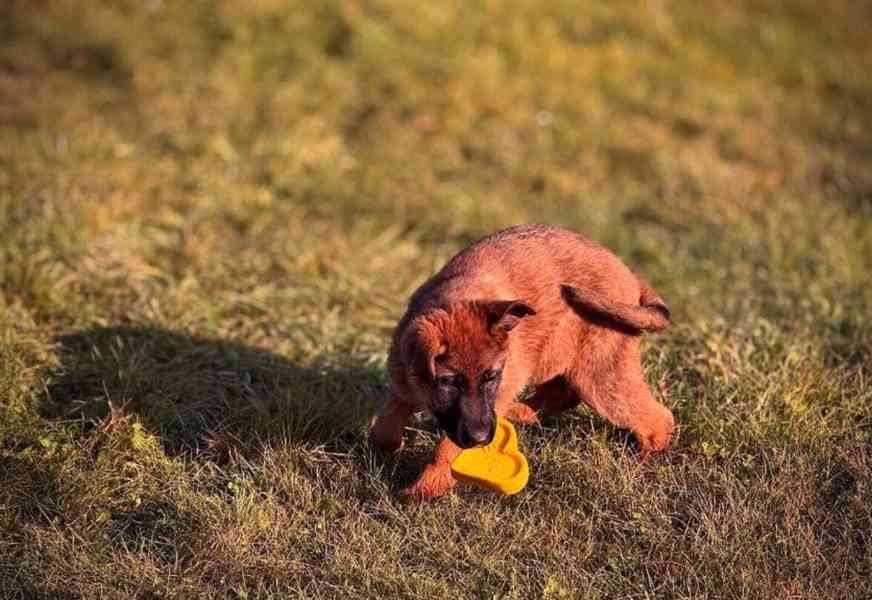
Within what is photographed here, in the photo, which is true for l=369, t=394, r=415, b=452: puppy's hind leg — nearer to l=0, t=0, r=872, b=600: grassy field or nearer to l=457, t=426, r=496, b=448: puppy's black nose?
l=0, t=0, r=872, b=600: grassy field

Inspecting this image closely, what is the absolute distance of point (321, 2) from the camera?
10625 millimetres

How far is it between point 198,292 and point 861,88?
7.90 meters

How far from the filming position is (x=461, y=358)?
4.29 m

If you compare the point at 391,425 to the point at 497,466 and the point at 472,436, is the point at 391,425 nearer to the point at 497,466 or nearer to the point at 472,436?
the point at 497,466

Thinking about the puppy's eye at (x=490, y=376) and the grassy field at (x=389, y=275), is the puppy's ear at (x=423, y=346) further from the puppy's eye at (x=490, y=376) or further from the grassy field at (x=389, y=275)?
the grassy field at (x=389, y=275)

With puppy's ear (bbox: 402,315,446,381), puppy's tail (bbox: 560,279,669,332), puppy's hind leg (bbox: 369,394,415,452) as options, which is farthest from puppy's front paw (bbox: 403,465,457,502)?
puppy's tail (bbox: 560,279,669,332)

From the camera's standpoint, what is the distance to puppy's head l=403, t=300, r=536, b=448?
4.26m

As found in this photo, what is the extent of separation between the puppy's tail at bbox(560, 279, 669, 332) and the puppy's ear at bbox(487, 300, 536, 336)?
1.57 ft

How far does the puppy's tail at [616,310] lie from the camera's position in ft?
15.4

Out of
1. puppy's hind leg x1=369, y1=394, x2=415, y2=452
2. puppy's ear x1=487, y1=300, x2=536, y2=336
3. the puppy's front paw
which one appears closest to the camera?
puppy's ear x1=487, y1=300, x2=536, y2=336

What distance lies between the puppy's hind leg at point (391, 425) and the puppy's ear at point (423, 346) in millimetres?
410

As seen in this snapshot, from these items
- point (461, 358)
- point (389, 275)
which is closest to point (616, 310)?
point (461, 358)

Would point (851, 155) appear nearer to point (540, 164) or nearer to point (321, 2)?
point (540, 164)

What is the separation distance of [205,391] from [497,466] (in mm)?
1775
